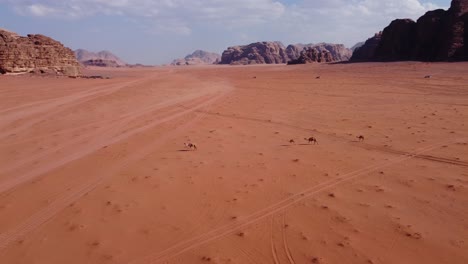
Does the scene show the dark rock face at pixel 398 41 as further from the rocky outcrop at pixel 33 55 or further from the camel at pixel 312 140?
the camel at pixel 312 140

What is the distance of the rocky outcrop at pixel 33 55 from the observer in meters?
31.9

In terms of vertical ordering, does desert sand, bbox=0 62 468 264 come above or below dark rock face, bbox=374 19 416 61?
below

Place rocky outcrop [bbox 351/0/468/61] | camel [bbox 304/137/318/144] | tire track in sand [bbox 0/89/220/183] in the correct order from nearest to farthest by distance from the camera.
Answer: tire track in sand [bbox 0/89/220/183] < camel [bbox 304/137/318/144] < rocky outcrop [bbox 351/0/468/61]

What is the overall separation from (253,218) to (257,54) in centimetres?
10196

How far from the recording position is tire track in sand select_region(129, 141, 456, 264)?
15.5 feet

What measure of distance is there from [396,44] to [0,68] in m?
41.3

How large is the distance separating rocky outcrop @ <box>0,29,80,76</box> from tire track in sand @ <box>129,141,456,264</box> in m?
33.1

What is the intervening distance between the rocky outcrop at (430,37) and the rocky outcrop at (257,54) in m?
57.0

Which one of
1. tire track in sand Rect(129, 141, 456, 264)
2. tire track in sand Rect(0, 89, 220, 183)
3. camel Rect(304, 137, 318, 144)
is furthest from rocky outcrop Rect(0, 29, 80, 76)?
tire track in sand Rect(129, 141, 456, 264)

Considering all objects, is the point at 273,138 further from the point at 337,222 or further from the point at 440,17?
the point at 440,17

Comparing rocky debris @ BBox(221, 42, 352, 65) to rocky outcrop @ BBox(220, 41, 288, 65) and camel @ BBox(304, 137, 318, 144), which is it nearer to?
rocky outcrop @ BBox(220, 41, 288, 65)

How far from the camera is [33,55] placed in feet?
112

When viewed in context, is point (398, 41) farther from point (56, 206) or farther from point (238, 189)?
point (56, 206)

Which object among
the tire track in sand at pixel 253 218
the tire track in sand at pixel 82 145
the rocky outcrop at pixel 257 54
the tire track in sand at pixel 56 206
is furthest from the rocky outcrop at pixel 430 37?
the rocky outcrop at pixel 257 54
